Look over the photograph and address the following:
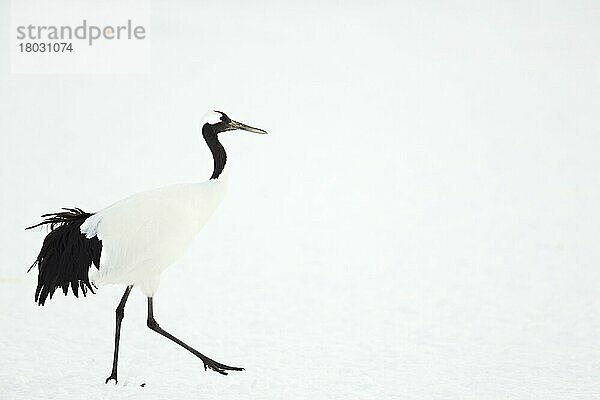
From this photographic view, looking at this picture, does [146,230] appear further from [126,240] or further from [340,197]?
[340,197]

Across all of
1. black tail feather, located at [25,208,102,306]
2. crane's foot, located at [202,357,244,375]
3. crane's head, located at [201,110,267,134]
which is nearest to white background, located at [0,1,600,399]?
crane's foot, located at [202,357,244,375]

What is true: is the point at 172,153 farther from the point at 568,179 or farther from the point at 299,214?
the point at 568,179

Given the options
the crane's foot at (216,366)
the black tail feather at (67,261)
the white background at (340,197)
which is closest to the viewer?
the black tail feather at (67,261)

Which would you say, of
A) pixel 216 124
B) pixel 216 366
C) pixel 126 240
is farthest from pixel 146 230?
pixel 216 366

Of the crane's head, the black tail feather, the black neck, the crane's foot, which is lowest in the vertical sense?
the crane's foot

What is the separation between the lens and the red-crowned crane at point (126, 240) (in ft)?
14.2

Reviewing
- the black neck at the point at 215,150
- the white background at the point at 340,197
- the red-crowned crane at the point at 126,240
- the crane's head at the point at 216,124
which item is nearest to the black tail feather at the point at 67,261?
the red-crowned crane at the point at 126,240

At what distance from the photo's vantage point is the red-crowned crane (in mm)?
4316

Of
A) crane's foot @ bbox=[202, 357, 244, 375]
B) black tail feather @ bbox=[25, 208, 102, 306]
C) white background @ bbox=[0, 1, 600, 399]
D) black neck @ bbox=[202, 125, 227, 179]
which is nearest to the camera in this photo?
black tail feather @ bbox=[25, 208, 102, 306]

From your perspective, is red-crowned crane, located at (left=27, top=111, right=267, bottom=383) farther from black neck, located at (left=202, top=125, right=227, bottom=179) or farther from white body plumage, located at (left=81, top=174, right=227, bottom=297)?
black neck, located at (left=202, top=125, right=227, bottom=179)

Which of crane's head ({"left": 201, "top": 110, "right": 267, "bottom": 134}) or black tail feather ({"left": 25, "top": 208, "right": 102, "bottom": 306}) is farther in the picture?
crane's head ({"left": 201, "top": 110, "right": 267, "bottom": 134})

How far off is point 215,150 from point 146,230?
0.60m

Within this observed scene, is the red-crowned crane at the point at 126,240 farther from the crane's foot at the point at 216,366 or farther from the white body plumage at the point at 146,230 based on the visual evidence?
the crane's foot at the point at 216,366

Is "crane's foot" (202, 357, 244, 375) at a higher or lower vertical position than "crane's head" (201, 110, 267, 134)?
lower
